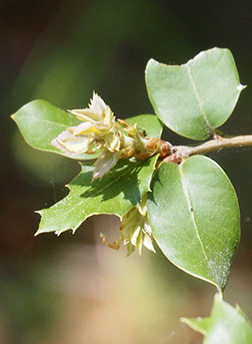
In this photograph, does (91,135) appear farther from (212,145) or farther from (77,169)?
(77,169)

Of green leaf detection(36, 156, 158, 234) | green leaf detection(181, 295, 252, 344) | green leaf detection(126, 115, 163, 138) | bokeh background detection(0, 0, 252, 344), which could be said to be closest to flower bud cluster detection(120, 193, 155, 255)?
green leaf detection(36, 156, 158, 234)

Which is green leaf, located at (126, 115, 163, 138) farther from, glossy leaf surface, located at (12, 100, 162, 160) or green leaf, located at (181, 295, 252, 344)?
green leaf, located at (181, 295, 252, 344)

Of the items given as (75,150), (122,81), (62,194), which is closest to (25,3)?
(122,81)

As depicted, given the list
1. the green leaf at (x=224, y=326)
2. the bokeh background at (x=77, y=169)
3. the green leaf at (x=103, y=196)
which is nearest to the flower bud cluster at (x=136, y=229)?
the green leaf at (x=103, y=196)

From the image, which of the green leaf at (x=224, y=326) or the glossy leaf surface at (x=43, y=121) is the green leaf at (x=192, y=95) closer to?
the glossy leaf surface at (x=43, y=121)

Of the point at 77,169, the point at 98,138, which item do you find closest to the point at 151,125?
the point at 98,138

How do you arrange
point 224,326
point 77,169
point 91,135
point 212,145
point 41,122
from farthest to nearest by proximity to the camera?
point 77,169 → point 41,122 → point 212,145 → point 91,135 → point 224,326
